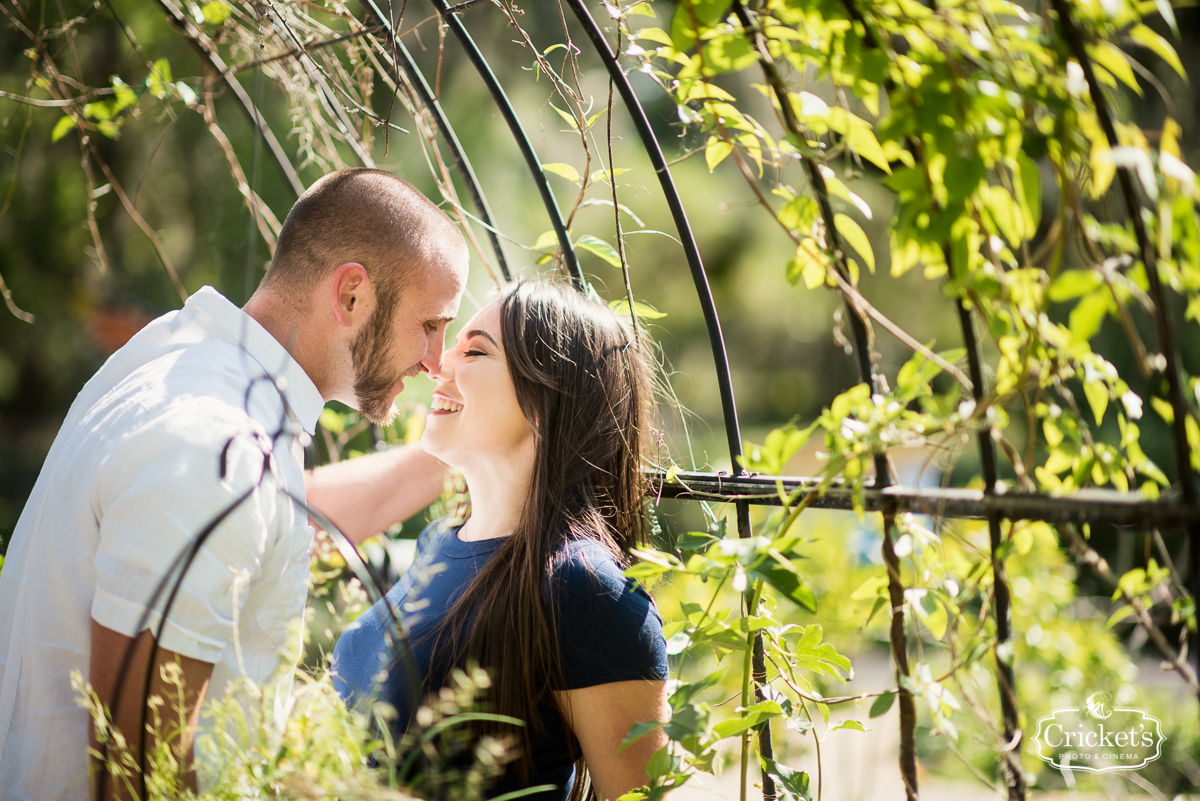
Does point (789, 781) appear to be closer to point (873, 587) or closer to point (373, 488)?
point (873, 587)

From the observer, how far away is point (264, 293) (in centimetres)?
159

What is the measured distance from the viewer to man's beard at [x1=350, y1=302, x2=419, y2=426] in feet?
5.37

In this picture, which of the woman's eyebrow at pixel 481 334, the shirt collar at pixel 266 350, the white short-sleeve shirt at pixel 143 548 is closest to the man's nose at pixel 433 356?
the woman's eyebrow at pixel 481 334

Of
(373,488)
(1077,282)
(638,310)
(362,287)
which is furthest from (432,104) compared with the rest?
(1077,282)

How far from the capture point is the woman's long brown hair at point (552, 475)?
1319 mm

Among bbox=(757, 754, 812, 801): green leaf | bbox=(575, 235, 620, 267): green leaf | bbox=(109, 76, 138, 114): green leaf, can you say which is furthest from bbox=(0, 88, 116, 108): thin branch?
bbox=(757, 754, 812, 801): green leaf

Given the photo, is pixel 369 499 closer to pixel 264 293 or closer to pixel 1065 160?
pixel 264 293

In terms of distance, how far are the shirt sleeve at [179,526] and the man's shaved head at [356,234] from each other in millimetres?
548

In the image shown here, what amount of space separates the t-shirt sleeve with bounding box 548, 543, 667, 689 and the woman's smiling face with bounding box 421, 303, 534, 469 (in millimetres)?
315

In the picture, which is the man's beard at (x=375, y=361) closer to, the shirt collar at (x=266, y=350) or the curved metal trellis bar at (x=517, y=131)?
the shirt collar at (x=266, y=350)

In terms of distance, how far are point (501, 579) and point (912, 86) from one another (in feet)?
3.32

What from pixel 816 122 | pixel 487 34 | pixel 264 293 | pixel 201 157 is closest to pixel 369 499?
pixel 264 293

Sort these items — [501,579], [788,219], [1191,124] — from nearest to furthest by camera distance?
[788,219] → [501,579] → [1191,124]

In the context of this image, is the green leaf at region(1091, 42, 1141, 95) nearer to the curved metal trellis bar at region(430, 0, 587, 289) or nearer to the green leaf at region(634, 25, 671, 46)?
the green leaf at region(634, 25, 671, 46)
